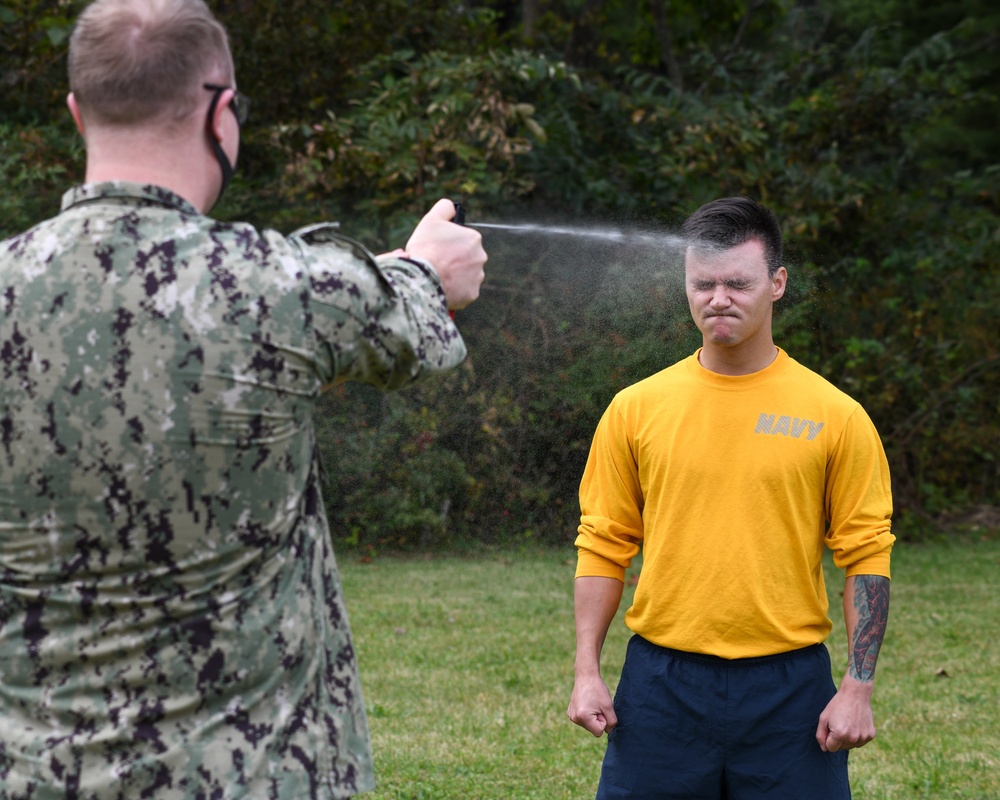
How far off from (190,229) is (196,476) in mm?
309

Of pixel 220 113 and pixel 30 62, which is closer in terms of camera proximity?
pixel 220 113

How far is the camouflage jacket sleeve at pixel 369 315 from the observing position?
156 cm

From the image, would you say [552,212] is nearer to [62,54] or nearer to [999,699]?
[62,54]

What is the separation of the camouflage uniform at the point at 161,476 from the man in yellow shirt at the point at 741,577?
1129 mm

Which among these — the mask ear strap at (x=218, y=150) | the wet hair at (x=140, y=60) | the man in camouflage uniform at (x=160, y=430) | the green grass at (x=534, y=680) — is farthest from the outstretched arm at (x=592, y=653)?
the green grass at (x=534, y=680)

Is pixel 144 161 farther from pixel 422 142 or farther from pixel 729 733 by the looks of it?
pixel 422 142

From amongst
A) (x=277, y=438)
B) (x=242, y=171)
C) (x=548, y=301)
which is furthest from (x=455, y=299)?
(x=242, y=171)

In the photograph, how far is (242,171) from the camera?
35.0 feet

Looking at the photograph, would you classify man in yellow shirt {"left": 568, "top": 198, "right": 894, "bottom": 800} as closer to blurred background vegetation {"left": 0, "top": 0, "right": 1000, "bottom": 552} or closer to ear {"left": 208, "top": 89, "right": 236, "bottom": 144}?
ear {"left": 208, "top": 89, "right": 236, "bottom": 144}

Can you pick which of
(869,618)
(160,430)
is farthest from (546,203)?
(160,430)

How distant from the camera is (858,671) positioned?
2.53 m

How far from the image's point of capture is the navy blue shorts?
2.51 meters

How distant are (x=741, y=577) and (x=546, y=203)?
7975mm

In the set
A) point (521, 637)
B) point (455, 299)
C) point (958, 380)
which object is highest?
point (455, 299)
